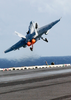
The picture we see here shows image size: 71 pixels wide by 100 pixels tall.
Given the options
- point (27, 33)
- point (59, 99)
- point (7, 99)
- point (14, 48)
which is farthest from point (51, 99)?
point (14, 48)

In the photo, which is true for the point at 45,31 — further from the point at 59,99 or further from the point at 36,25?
the point at 59,99

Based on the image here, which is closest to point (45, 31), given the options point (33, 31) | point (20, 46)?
point (33, 31)

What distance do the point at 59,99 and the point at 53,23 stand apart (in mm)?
39742

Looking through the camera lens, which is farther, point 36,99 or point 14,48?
point 14,48

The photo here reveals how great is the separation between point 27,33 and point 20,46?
169 inches

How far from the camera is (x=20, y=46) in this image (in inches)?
2356

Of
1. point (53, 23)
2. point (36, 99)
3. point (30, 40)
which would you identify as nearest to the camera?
point (36, 99)

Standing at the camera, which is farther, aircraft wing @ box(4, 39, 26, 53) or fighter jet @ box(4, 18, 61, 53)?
aircraft wing @ box(4, 39, 26, 53)

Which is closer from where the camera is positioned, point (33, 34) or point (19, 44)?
point (33, 34)

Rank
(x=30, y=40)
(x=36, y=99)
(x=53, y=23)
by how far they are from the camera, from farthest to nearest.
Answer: (x=53, y=23) < (x=30, y=40) < (x=36, y=99)

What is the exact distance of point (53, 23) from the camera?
192 ft

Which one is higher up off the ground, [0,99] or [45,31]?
[45,31]

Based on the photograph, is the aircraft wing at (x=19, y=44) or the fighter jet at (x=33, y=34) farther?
the aircraft wing at (x=19, y=44)

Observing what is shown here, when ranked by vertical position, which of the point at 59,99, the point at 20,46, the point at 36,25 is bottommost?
the point at 59,99
